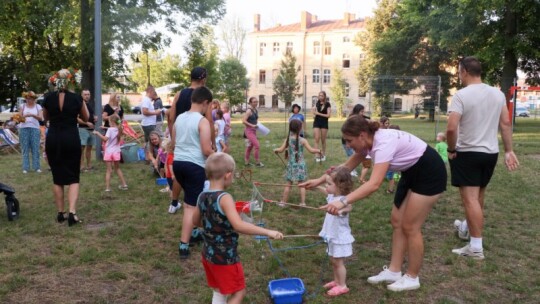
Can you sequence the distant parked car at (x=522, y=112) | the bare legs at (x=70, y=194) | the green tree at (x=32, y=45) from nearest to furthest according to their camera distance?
the bare legs at (x=70, y=194) → the green tree at (x=32, y=45) → the distant parked car at (x=522, y=112)

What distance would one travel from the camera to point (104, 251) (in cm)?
500

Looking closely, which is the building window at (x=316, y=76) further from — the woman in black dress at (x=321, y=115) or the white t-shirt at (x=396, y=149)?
the white t-shirt at (x=396, y=149)

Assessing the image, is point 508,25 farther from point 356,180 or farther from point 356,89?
point 356,89

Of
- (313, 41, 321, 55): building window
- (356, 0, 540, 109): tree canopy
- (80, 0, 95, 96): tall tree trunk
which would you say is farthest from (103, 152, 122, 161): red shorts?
(313, 41, 321, 55): building window

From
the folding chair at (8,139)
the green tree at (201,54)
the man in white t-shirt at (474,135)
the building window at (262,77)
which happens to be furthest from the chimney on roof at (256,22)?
the man in white t-shirt at (474,135)

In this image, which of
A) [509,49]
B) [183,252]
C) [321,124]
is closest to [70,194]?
[183,252]

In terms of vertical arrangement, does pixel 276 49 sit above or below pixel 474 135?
above

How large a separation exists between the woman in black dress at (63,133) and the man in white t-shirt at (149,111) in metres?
4.38

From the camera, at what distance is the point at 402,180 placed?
411 cm

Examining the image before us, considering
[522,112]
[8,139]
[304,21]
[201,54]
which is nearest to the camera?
[8,139]

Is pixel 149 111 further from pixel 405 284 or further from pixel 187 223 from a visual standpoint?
pixel 405 284

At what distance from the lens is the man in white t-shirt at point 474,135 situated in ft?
15.6

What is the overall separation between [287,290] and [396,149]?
155 cm

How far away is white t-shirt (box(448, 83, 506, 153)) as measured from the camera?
4.73 meters
